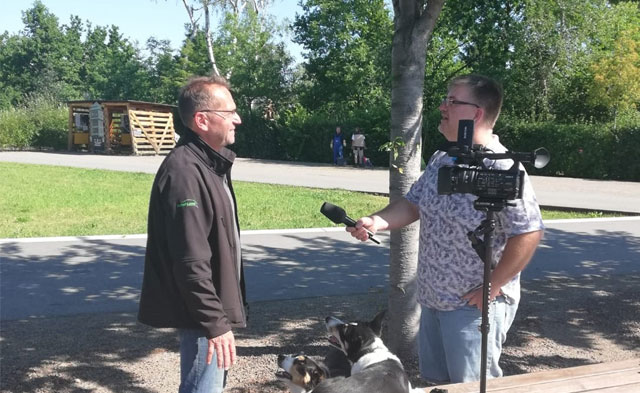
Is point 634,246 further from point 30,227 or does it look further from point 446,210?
point 30,227

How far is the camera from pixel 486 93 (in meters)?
2.64

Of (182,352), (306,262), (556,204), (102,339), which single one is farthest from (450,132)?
(556,204)

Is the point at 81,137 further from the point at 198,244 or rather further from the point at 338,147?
the point at 198,244

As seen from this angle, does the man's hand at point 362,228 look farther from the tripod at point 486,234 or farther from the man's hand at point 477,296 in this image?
the tripod at point 486,234

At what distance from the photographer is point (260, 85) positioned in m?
35.2

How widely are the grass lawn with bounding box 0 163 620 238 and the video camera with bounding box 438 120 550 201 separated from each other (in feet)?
28.8

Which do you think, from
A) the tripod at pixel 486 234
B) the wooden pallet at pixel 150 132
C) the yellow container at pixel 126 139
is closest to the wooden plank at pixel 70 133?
the yellow container at pixel 126 139

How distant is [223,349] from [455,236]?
111cm

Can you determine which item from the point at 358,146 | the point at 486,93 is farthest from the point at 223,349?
the point at 358,146

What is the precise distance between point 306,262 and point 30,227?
5.41 meters

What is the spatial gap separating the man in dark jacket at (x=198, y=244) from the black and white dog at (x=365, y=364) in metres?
0.61

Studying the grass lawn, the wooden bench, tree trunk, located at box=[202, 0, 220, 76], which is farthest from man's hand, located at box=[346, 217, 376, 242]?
tree trunk, located at box=[202, 0, 220, 76]

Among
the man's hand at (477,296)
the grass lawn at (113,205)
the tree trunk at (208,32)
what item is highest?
the tree trunk at (208,32)

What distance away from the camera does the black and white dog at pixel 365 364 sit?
115 inches
